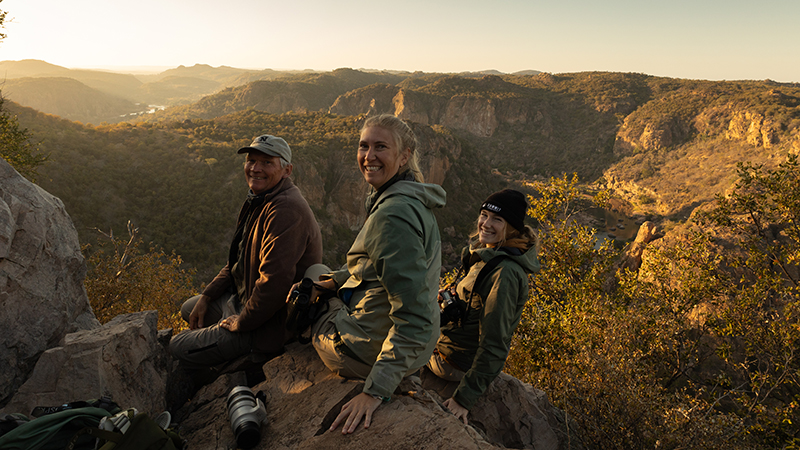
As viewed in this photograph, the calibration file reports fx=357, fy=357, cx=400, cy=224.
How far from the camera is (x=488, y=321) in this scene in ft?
9.00

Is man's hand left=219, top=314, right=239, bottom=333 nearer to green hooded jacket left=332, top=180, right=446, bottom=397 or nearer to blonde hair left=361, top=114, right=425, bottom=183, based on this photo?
green hooded jacket left=332, top=180, right=446, bottom=397

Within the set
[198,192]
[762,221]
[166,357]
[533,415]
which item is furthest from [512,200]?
[198,192]

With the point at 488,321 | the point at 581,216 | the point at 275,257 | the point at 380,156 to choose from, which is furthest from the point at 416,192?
the point at 581,216

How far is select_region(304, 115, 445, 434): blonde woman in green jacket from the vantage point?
1.93m

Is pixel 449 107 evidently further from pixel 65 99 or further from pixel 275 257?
pixel 275 257

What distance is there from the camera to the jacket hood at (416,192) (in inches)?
82.0

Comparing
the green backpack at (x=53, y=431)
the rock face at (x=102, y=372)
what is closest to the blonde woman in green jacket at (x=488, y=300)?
the green backpack at (x=53, y=431)

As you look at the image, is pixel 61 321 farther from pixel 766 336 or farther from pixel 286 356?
pixel 766 336

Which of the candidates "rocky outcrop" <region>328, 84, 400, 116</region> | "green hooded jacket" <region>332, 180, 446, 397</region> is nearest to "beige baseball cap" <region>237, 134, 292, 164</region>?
"green hooded jacket" <region>332, 180, 446, 397</region>

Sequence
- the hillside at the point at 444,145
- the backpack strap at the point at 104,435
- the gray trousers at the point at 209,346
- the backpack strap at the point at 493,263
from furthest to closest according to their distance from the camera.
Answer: the hillside at the point at 444,145
the gray trousers at the point at 209,346
the backpack strap at the point at 493,263
the backpack strap at the point at 104,435

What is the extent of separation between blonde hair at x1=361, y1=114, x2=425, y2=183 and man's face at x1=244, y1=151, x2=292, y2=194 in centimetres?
145

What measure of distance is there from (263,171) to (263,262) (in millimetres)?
929

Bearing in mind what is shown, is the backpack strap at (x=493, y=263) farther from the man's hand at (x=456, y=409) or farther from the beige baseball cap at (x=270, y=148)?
the beige baseball cap at (x=270, y=148)

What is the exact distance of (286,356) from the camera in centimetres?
327
